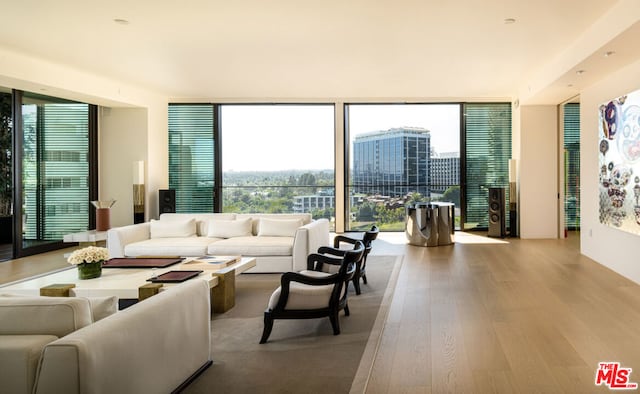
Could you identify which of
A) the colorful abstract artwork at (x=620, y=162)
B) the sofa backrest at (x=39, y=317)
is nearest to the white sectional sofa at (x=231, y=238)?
the colorful abstract artwork at (x=620, y=162)

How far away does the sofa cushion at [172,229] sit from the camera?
7004 millimetres

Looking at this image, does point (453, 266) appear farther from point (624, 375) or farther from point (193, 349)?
point (193, 349)

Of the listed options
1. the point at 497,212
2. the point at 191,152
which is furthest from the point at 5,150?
the point at 497,212

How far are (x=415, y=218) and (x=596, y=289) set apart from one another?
3.83 meters

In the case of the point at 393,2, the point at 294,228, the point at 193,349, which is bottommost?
the point at 193,349

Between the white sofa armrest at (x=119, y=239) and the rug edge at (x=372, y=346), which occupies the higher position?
the white sofa armrest at (x=119, y=239)

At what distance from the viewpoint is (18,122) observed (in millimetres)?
7797

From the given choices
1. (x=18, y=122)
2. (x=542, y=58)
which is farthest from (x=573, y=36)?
(x=18, y=122)

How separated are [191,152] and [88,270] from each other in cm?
628

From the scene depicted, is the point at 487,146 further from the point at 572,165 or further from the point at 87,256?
the point at 87,256

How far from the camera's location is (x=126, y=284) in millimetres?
4383

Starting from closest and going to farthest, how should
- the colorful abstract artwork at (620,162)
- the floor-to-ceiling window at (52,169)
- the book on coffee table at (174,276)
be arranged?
1. the book on coffee table at (174,276)
2. the colorful abstract artwork at (620,162)
3. the floor-to-ceiling window at (52,169)

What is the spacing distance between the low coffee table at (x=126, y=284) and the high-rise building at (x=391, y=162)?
5.82 meters

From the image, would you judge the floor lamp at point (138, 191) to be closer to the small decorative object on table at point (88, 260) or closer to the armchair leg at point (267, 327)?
the small decorative object on table at point (88, 260)
